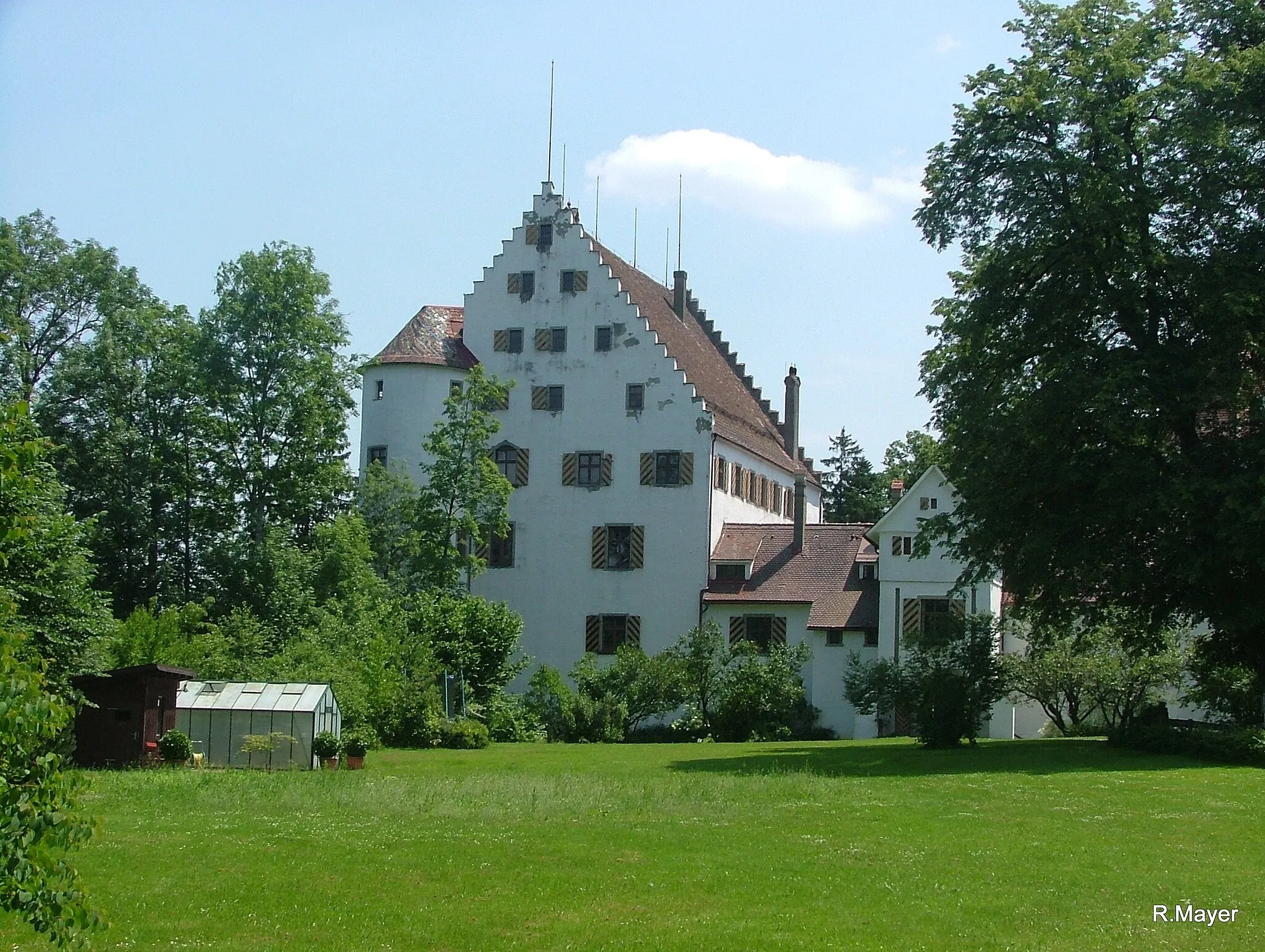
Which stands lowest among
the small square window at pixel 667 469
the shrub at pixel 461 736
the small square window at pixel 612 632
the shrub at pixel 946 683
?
the shrub at pixel 461 736

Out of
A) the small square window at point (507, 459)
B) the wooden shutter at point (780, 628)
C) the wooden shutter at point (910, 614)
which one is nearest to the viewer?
the wooden shutter at point (910, 614)

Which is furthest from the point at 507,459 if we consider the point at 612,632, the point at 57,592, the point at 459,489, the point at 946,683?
the point at 57,592

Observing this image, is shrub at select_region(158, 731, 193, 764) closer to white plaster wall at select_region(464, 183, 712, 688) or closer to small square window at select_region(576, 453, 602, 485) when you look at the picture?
white plaster wall at select_region(464, 183, 712, 688)

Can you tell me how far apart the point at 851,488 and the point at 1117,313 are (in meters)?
59.9

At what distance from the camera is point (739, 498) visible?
59.8m

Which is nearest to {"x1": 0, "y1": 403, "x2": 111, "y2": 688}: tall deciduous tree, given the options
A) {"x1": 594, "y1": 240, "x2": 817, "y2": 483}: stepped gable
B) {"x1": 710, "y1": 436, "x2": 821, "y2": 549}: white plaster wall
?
{"x1": 710, "y1": 436, "x2": 821, "y2": 549}: white plaster wall

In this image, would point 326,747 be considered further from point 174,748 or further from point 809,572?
point 809,572

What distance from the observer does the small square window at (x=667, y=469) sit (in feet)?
184

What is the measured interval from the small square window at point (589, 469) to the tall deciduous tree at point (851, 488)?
32377 millimetres

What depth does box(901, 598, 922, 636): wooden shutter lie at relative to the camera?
50.3 m

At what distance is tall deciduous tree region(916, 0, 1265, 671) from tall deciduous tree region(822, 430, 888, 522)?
52747 mm

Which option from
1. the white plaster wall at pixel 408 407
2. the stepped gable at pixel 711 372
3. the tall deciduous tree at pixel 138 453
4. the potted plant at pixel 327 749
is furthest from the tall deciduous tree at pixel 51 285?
the potted plant at pixel 327 749

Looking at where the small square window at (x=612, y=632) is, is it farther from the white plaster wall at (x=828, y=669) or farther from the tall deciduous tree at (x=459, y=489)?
the tall deciduous tree at (x=459, y=489)

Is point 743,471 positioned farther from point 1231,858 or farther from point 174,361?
point 1231,858
